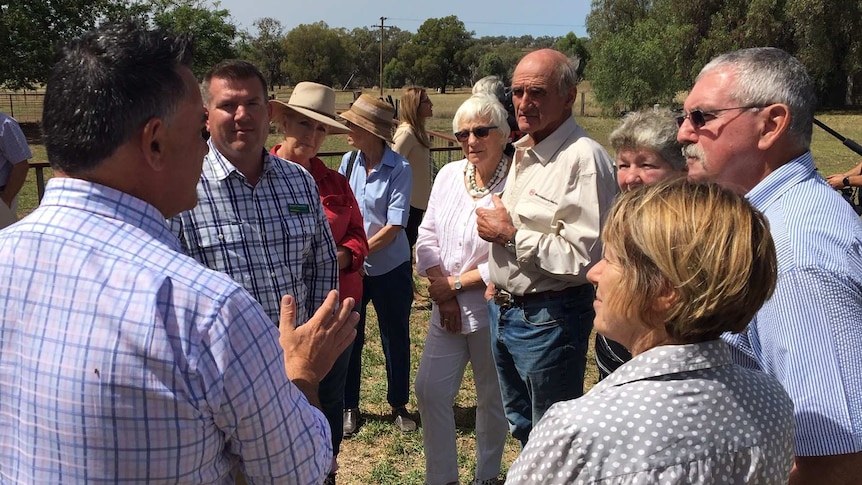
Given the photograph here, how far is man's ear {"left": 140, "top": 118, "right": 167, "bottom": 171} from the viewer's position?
1293 mm

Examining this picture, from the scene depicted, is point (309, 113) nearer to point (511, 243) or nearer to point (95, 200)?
point (511, 243)

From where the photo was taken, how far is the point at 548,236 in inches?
114

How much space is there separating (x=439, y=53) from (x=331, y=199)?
76563 mm

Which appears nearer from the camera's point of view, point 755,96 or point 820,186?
point 820,186

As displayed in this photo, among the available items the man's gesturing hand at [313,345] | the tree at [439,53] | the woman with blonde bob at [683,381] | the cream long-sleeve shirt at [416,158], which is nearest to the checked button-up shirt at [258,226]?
the man's gesturing hand at [313,345]

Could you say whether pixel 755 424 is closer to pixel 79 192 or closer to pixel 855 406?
pixel 855 406

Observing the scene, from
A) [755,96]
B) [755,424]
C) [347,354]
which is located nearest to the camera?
[755,424]

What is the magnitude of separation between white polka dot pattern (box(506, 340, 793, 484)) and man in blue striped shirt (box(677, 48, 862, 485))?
185mm

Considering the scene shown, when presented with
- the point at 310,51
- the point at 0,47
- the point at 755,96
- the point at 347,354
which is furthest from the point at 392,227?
→ the point at 310,51

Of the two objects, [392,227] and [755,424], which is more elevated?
[755,424]

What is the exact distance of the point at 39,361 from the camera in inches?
48.8

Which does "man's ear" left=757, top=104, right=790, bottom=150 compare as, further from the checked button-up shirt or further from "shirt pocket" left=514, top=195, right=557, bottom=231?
the checked button-up shirt

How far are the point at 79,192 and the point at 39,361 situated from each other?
33cm

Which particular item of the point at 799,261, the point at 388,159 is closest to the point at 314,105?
the point at 388,159
